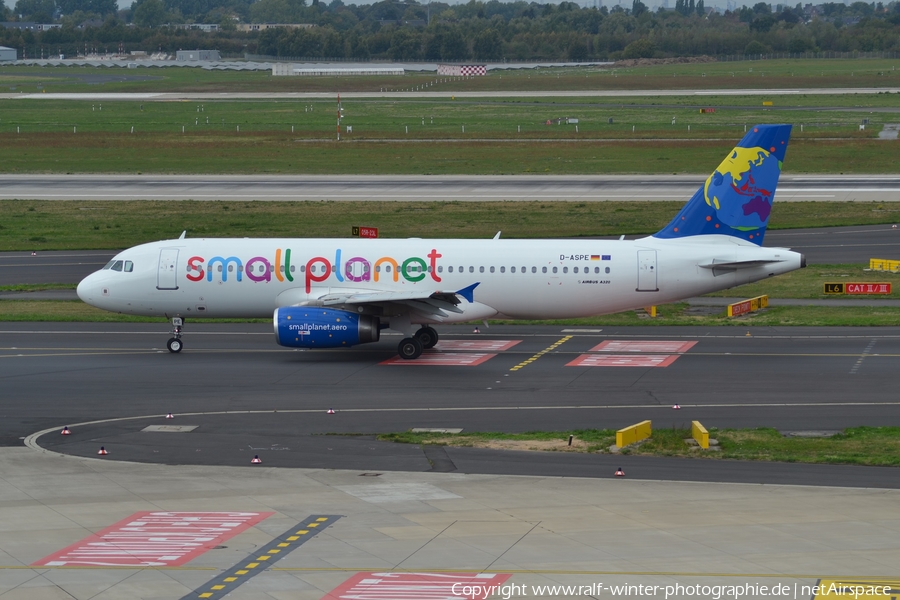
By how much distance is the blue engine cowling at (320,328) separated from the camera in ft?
139

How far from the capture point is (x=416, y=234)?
70625 millimetres

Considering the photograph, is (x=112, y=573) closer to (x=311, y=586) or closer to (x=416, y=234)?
(x=311, y=586)

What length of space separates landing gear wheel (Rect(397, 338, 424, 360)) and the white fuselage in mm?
1090

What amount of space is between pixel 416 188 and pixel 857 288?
140 feet

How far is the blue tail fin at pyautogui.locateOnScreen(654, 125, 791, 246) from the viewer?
44.6 meters

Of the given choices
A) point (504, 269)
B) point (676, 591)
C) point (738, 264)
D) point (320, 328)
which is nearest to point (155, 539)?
point (676, 591)

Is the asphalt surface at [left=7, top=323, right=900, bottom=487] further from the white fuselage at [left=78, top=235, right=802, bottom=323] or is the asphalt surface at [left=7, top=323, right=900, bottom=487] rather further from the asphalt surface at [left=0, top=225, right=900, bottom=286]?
the asphalt surface at [left=0, top=225, right=900, bottom=286]

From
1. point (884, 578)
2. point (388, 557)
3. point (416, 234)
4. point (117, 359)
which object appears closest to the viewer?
point (884, 578)

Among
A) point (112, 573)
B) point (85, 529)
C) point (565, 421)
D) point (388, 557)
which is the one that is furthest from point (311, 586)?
point (565, 421)

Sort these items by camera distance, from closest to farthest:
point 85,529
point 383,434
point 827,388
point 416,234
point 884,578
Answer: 1. point 884,578
2. point 85,529
3. point 383,434
4. point 827,388
5. point 416,234

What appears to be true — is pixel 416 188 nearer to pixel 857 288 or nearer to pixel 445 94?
pixel 857 288

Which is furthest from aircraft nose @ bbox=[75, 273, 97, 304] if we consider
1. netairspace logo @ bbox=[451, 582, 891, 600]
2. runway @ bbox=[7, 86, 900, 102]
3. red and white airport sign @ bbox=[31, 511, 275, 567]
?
runway @ bbox=[7, 86, 900, 102]

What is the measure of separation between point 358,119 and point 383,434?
118722 millimetres

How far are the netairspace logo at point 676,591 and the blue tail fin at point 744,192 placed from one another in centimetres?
2532
